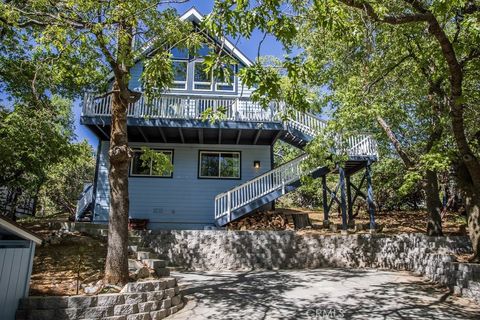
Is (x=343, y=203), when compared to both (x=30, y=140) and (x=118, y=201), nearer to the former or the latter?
(x=118, y=201)

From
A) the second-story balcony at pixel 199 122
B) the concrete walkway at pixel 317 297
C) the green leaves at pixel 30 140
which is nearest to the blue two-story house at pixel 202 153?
the second-story balcony at pixel 199 122

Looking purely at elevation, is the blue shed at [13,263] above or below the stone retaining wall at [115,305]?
above

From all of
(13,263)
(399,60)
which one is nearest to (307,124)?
(399,60)

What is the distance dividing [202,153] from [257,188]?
10.1 ft

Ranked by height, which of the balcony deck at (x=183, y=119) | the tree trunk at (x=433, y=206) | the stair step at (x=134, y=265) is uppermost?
the balcony deck at (x=183, y=119)

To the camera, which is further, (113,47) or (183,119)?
(183,119)

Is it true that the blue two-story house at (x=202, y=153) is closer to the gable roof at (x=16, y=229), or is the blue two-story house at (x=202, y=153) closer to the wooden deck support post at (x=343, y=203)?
the wooden deck support post at (x=343, y=203)

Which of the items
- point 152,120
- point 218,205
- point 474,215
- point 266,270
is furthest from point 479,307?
point 152,120

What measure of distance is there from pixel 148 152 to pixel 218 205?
5.05m

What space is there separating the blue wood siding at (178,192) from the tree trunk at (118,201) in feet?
21.3

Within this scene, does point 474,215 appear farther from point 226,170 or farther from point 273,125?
point 226,170

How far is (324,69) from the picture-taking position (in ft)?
43.6

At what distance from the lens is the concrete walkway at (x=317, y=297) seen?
5.79m

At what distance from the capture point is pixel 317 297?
6.77 metres
